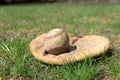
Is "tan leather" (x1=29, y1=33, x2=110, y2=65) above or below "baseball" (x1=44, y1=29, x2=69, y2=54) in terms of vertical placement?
below

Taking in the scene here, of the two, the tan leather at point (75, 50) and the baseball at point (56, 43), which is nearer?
the tan leather at point (75, 50)

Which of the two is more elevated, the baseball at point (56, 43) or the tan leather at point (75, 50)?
the baseball at point (56, 43)

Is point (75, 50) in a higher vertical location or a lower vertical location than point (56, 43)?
lower

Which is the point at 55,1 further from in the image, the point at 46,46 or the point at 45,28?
the point at 46,46

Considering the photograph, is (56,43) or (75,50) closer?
(56,43)

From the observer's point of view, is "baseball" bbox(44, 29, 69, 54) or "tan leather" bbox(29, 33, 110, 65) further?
"baseball" bbox(44, 29, 69, 54)
